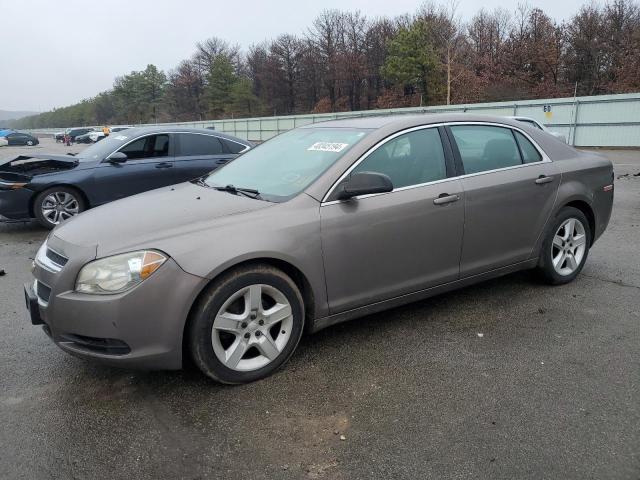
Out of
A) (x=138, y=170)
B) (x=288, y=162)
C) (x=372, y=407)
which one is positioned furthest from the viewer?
(x=138, y=170)

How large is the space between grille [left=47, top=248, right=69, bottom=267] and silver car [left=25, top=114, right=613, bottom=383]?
1cm

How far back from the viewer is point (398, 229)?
352 cm

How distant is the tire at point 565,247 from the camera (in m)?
4.51

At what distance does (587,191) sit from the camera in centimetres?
464

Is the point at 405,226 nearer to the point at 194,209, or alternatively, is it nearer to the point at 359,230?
the point at 359,230

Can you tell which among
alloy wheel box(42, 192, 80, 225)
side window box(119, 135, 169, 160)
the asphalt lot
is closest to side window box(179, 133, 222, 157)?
side window box(119, 135, 169, 160)

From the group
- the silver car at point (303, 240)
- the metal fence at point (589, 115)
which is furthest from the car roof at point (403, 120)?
the metal fence at point (589, 115)

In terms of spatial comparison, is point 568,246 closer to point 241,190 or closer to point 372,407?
point 372,407

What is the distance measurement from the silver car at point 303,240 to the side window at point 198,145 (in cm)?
421

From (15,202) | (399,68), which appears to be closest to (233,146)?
(15,202)

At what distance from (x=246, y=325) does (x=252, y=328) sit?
44mm

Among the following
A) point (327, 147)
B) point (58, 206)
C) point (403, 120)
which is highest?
point (403, 120)

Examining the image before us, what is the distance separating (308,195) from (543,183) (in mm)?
2203

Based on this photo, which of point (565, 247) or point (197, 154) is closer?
point (565, 247)
